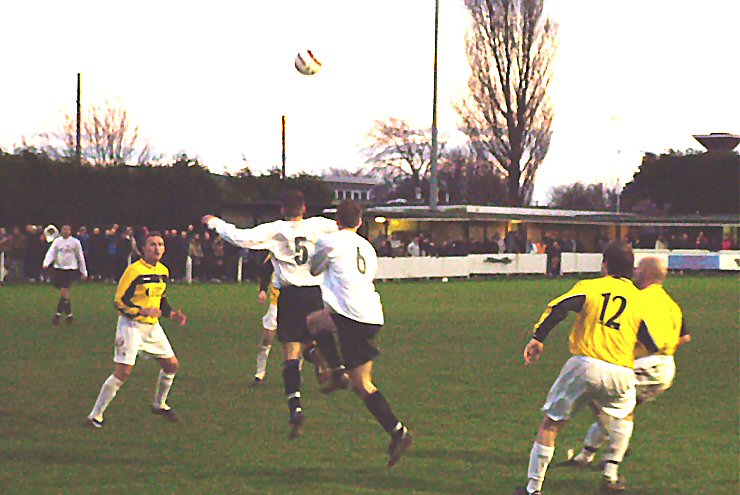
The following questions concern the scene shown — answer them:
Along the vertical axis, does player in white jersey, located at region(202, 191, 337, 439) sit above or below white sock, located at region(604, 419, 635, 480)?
above

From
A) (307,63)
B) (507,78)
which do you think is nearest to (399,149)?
(507,78)

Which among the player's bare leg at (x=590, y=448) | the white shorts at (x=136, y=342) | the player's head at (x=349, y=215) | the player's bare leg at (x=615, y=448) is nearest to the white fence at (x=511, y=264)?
the white shorts at (x=136, y=342)

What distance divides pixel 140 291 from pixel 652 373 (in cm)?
467

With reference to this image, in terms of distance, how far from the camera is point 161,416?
11.9m

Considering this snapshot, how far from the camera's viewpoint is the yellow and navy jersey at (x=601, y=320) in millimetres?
8234

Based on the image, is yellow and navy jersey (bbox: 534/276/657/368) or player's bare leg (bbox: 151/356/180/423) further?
player's bare leg (bbox: 151/356/180/423)

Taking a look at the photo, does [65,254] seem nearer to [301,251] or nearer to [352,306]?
[301,251]

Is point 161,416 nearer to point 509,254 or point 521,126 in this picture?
point 509,254

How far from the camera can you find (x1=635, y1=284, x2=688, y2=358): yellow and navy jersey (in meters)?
8.55

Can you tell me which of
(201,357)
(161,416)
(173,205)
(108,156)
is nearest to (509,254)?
(173,205)

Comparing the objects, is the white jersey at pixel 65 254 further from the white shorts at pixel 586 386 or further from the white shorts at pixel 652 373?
the white shorts at pixel 586 386

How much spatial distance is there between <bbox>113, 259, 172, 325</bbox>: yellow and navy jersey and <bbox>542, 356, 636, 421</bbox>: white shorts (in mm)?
4514

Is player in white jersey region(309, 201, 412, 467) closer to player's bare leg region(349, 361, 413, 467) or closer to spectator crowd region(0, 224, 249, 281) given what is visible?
player's bare leg region(349, 361, 413, 467)

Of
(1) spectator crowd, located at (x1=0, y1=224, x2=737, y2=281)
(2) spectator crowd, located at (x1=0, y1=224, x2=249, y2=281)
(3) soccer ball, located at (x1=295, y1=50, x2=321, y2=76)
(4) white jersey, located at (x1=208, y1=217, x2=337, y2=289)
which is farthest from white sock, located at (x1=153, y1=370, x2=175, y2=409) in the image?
(2) spectator crowd, located at (x1=0, y1=224, x2=249, y2=281)
